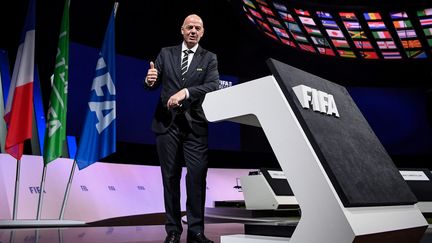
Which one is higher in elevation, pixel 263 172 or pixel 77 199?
pixel 263 172

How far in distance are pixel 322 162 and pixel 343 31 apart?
436 inches

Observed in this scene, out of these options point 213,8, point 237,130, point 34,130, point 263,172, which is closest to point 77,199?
point 34,130

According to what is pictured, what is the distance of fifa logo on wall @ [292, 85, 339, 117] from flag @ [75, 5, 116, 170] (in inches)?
122

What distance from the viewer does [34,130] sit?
4.50 m

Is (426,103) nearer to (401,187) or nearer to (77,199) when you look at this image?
(77,199)

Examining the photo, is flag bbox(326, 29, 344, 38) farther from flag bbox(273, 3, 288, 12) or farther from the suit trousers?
the suit trousers

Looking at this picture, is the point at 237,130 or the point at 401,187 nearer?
the point at 401,187

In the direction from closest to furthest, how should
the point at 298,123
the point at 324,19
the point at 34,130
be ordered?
the point at 298,123, the point at 34,130, the point at 324,19

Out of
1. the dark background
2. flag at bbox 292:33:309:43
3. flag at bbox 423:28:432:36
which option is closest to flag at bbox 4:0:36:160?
the dark background

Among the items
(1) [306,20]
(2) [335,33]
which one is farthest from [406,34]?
(1) [306,20]

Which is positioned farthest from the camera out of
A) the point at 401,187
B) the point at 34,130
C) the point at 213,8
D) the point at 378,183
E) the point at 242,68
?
the point at 242,68

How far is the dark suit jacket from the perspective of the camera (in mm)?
1672

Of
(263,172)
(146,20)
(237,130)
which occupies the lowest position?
(237,130)

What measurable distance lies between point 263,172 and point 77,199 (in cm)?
204
